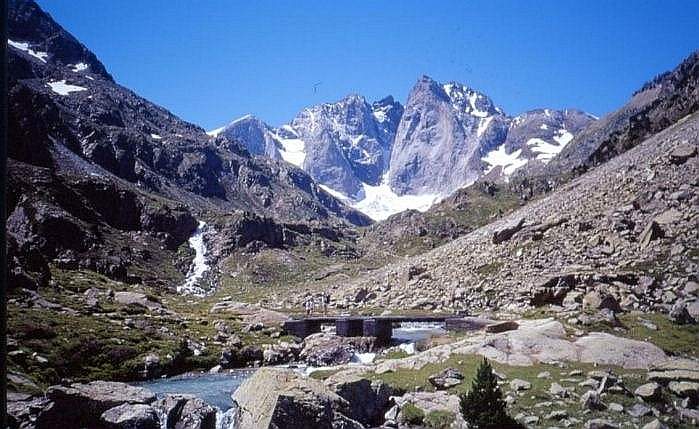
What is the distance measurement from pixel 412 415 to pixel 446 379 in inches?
197

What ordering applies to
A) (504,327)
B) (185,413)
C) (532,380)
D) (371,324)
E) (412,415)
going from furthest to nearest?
1. (371,324)
2. (504,327)
3. (185,413)
4. (532,380)
5. (412,415)

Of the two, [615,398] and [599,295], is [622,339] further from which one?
[599,295]

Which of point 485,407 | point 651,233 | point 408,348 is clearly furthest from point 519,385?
point 651,233

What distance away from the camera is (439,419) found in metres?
26.6

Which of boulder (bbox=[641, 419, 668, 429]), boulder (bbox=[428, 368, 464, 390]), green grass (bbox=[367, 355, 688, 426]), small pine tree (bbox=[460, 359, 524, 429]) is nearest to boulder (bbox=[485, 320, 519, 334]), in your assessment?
green grass (bbox=[367, 355, 688, 426])

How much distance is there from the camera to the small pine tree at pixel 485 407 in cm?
2389

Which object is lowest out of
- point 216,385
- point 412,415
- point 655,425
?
point 216,385

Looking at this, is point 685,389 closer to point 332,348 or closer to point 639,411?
point 639,411

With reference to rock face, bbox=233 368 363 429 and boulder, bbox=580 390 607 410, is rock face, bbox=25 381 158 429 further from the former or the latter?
boulder, bbox=580 390 607 410

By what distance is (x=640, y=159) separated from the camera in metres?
85.2

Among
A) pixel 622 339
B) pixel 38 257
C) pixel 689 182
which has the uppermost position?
pixel 689 182

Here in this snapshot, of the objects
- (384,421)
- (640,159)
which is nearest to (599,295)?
(384,421)

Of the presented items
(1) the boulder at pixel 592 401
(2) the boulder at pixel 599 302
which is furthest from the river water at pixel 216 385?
(1) the boulder at pixel 592 401

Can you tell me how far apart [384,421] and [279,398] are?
964cm
